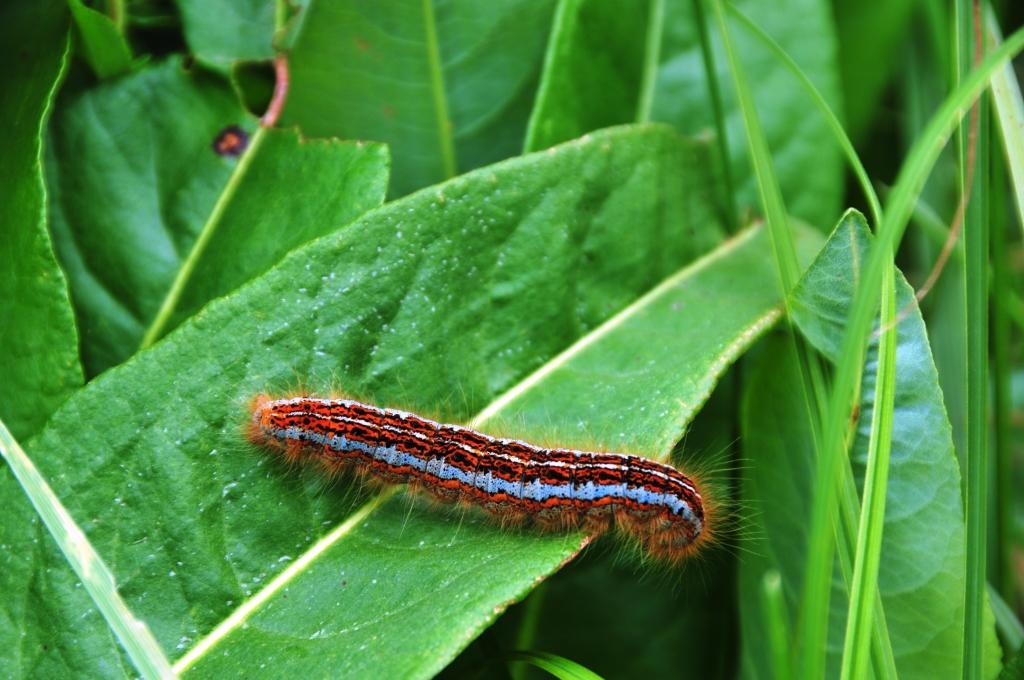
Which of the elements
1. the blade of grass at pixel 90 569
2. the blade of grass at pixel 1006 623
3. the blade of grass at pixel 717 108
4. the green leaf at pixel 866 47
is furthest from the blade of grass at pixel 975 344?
the blade of grass at pixel 90 569

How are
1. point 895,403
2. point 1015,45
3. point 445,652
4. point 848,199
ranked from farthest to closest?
point 848,199 → point 895,403 → point 1015,45 → point 445,652

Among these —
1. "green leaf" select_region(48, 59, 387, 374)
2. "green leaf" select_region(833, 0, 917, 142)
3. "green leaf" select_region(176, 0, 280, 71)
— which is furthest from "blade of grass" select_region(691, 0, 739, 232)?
"green leaf" select_region(176, 0, 280, 71)

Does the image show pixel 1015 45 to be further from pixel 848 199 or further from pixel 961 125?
pixel 848 199

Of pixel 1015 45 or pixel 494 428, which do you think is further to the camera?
pixel 494 428

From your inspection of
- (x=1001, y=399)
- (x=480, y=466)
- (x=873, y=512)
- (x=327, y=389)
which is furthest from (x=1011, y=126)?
(x=327, y=389)

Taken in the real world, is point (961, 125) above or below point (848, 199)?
below

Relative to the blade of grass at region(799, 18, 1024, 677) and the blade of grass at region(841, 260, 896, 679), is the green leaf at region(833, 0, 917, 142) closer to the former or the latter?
the blade of grass at region(841, 260, 896, 679)

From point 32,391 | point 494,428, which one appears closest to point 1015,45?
point 494,428

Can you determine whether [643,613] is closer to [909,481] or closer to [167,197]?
[909,481]
